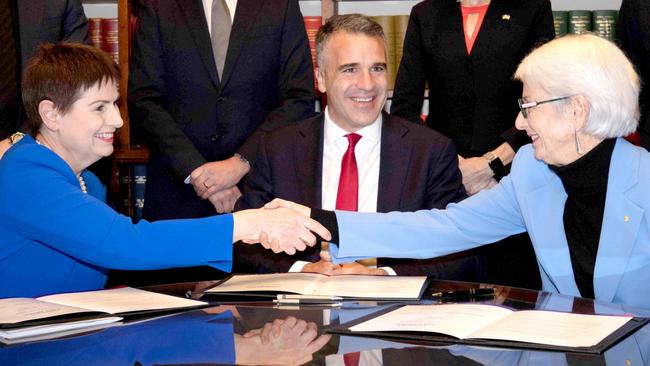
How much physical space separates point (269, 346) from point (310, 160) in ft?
5.25

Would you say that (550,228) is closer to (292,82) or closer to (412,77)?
(412,77)

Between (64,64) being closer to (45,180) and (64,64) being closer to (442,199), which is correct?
(45,180)

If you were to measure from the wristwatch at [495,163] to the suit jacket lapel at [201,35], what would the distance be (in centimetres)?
117

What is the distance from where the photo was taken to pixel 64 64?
2.86m

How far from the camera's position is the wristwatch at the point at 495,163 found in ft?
12.3

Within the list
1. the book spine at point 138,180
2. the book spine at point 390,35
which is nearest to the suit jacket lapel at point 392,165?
the book spine at point 390,35

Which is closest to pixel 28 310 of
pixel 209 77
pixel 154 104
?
pixel 154 104

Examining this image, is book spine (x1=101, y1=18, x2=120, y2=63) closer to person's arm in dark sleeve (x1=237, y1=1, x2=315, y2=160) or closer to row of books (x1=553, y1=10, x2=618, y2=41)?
person's arm in dark sleeve (x1=237, y1=1, x2=315, y2=160)

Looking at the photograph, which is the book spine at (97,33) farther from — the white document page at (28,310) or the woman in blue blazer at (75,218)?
the white document page at (28,310)

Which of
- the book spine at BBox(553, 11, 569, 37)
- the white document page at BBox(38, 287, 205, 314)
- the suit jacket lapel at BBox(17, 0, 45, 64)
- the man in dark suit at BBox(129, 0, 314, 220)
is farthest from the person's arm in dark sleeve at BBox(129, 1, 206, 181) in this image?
the book spine at BBox(553, 11, 569, 37)

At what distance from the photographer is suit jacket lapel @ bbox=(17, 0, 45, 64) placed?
149 inches

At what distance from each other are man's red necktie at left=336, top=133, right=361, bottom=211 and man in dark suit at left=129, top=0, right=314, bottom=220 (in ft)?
1.91

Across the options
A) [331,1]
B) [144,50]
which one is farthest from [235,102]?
[331,1]

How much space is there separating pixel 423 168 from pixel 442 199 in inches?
5.1
